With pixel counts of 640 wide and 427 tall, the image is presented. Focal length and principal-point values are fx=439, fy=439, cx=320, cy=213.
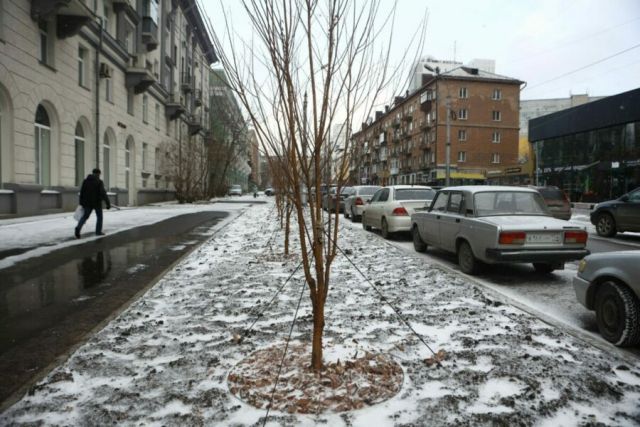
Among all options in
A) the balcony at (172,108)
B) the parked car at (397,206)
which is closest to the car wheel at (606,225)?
the parked car at (397,206)

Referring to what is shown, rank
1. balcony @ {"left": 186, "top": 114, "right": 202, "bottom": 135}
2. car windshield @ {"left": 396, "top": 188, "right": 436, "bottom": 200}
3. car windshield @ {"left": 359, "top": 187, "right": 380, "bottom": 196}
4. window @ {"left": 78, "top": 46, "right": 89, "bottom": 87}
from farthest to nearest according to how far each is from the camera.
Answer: balcony @ {"left": 186, "top": 114, "right": 202, "bottom": 135} → window @ {"left": 78, "top": 46, "right": 89, "bottom": 87} → car windshield @ {"left": 359, "top": 187, "right": 380, "bottom": 196} → car windshield @ {"left": 396, "top": 188, "right": 436, "bottom": 200}

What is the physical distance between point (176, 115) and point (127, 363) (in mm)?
36113

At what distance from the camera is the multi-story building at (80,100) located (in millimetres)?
14320

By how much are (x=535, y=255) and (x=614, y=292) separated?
8.41ft

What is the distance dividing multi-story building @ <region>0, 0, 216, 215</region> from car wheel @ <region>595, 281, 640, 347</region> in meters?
4.56

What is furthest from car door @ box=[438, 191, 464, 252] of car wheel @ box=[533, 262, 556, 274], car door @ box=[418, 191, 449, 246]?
car wheel @ box=[533, 262, 556, 274]

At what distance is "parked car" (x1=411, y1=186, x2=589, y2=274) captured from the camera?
659cm

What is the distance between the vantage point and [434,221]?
880cm

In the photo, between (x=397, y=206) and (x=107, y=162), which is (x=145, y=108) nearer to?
(x=107, y=162)

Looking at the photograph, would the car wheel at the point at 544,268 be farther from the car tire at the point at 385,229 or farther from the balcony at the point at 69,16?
the balcony at the point at 69,16

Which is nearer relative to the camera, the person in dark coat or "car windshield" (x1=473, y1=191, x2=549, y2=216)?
"car windshield" (x1=473, y1=191, x2=549, y2=216)

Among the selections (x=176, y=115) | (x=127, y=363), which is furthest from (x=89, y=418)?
(x=176, y=115)

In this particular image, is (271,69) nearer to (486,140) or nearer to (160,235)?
(160,235)

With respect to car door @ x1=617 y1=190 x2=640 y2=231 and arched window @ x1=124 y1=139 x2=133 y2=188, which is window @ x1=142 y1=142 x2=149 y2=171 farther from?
car door @ x1=617 y1=190 x2=640 y2=231
